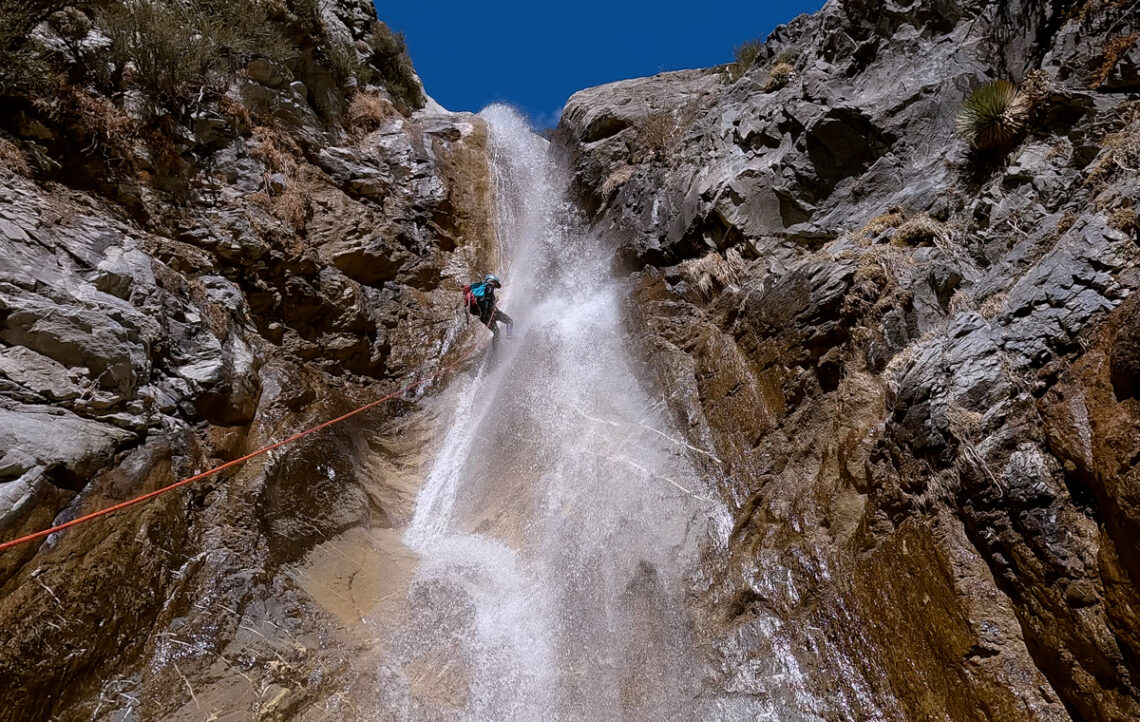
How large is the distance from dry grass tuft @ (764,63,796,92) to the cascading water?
5.57m

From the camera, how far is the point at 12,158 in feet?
23.2

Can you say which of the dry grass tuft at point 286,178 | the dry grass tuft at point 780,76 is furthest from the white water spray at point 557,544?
the dry grass tuft at point 780,76

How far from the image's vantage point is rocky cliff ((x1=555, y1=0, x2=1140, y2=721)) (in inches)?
147

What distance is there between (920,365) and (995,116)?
4391mm

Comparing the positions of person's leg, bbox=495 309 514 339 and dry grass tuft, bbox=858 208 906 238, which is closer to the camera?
dry grass tuft, bbox=858 208 906 238

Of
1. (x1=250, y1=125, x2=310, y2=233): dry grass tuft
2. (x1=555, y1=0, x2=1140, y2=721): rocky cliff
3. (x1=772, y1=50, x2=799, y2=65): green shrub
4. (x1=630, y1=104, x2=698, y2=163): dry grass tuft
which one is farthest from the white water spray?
(x1=772, y1=50, x2=799, y2=65): green shrub

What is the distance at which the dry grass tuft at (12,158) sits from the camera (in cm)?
697

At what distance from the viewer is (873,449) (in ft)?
18.0

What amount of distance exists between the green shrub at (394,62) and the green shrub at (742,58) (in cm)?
1126

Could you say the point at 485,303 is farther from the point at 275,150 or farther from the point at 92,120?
the point at 92,120

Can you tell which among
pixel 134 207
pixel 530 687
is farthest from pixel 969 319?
pixel 134 207

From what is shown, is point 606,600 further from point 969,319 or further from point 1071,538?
point 969,319

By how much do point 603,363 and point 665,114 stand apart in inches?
345

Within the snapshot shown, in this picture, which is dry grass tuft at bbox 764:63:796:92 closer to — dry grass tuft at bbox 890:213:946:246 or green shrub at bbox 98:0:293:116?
dry grass tuft at bbox 890:213:946:246
